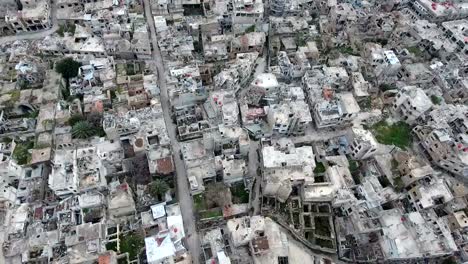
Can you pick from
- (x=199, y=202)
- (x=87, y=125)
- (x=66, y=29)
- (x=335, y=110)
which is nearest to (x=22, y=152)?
(x=87, y=125)

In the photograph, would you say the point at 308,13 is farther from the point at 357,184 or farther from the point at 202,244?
the point at 202,244

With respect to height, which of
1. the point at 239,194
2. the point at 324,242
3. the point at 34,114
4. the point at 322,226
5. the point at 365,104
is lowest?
the point at 324,242

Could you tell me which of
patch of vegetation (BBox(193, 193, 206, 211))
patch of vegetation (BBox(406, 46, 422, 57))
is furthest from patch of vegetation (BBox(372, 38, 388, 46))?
patch of vegetation (BBox(193, 193, 206, 211))

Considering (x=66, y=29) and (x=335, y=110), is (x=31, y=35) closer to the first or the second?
(x=66, y=29)

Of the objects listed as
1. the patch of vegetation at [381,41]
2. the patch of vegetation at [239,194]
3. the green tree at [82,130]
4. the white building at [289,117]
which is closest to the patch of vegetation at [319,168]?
the white building at [289,117]

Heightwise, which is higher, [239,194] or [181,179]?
[181,179]

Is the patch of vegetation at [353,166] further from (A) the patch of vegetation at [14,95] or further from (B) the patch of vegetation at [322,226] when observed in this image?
(A) the patch of vegetation at [14,95]

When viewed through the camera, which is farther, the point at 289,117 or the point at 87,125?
the point at 289,117
